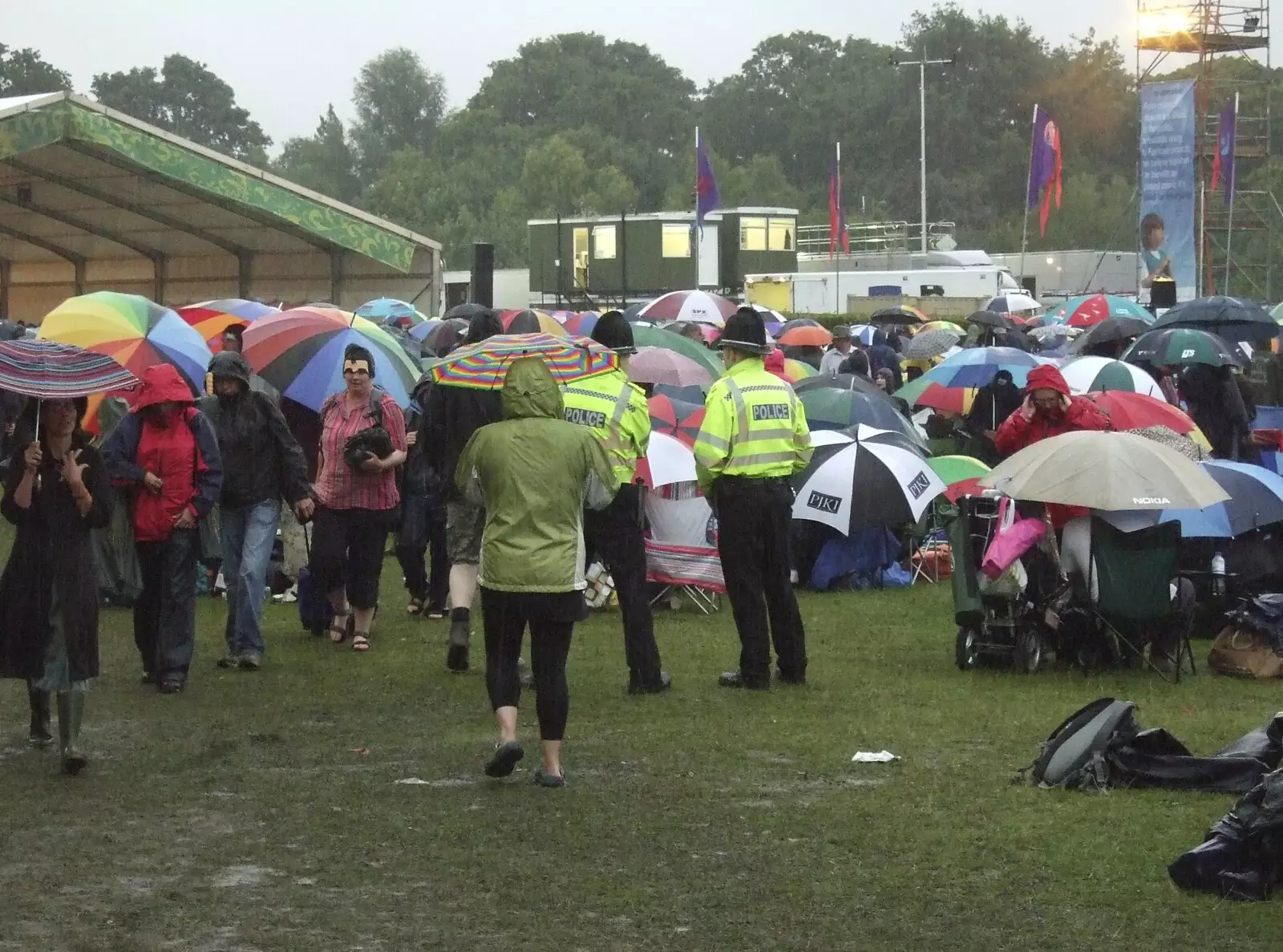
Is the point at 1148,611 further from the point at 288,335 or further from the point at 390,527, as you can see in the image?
the point at 288,335

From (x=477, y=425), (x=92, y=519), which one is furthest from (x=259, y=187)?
(x=92, y=519)

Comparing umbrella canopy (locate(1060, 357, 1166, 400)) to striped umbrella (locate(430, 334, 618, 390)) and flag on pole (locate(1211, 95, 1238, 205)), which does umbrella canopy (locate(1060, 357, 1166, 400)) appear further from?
flag on pole (locate(1211, 95, 1238, 205))

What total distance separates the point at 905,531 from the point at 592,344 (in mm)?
5801

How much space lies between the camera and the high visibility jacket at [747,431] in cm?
1027

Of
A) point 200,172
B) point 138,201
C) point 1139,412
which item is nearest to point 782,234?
point 138,201

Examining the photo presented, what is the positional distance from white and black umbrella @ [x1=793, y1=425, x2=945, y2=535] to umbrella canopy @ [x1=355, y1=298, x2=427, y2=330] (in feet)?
32.3

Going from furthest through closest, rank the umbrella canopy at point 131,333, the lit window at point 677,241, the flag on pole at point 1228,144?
1. the lit window at point 677,241
2. the flag on pole at point 1228,144
3. the umbrella canopy at point 131,333

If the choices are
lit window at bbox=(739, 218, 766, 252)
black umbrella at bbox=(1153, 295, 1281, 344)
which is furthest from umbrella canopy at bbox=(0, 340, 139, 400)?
lit window at bbox=(739, 218, 766, 252)

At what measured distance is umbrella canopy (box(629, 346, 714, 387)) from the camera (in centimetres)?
1600

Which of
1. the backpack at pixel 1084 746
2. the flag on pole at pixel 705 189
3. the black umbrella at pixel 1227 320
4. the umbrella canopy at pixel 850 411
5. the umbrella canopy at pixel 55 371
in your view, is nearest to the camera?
the backpack at pixel 1084 746

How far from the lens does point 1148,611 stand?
10594mm

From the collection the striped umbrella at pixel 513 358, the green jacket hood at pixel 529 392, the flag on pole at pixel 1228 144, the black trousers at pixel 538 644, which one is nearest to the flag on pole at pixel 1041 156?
the flag on pole at pixel 1228 144

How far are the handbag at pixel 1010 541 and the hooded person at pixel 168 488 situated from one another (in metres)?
4.01

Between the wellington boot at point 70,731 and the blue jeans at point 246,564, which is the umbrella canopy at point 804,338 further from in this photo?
the wellington boot at point 70,731
